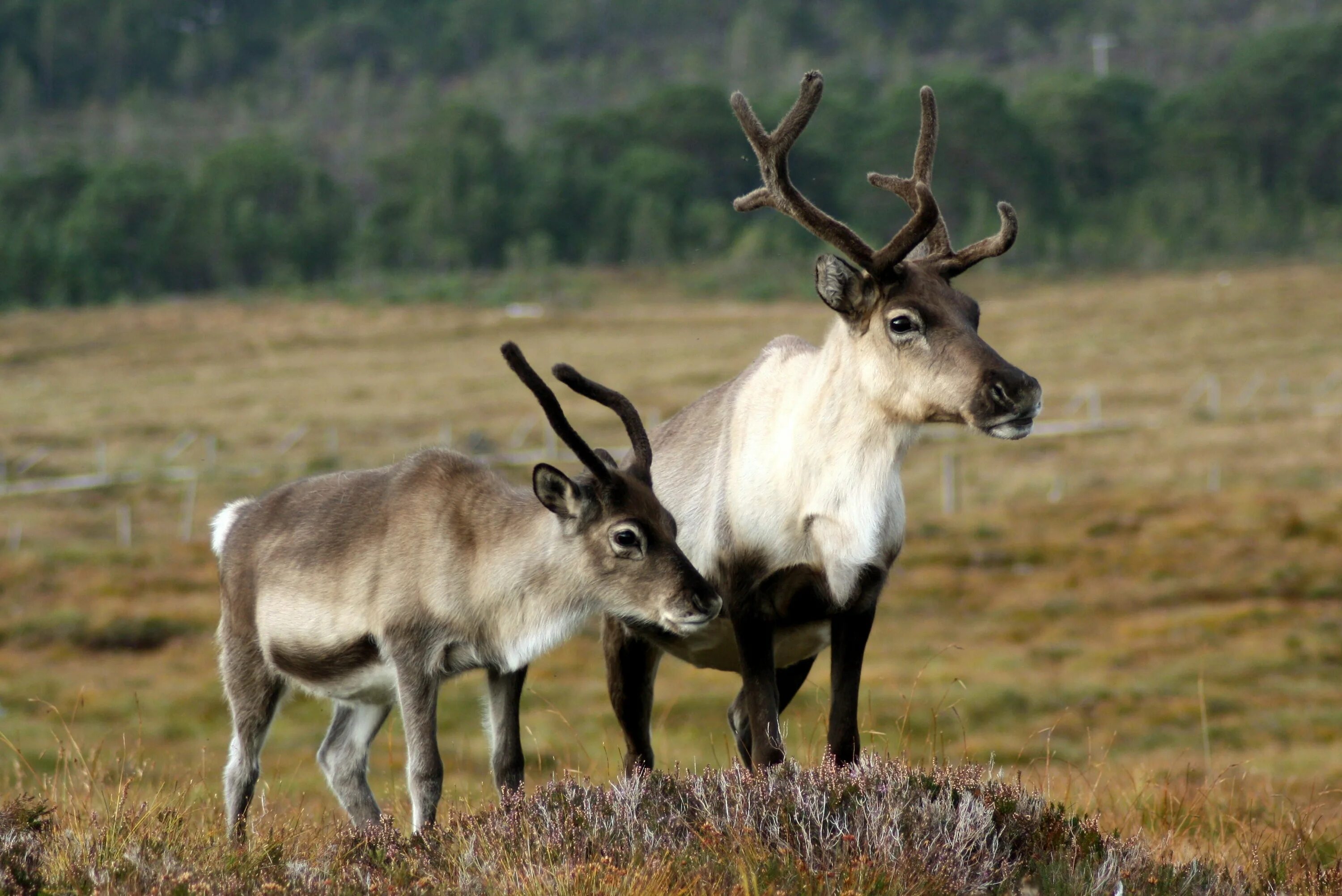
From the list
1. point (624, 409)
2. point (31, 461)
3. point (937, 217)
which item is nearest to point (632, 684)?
point (624, 409)

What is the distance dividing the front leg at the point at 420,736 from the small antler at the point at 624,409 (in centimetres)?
149

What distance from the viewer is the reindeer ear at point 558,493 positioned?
26.2 feet

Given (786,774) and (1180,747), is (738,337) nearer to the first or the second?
(1180,747)

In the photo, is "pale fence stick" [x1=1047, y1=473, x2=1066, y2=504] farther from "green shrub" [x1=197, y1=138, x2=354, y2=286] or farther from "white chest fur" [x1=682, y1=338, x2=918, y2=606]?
"green shrub" [x1=197, y1=138, x2=354, y2=286]

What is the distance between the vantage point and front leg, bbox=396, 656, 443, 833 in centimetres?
785

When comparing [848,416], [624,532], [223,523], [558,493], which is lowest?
[223,523]

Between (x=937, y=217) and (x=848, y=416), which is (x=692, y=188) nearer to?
(x=937, y=217)

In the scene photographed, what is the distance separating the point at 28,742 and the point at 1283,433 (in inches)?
1765

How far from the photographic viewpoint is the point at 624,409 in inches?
316

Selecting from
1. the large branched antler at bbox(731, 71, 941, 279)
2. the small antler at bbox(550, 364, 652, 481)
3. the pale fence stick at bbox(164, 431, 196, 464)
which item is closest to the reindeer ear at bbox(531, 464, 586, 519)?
the small antler at bbox(550, 364, 652, 481)

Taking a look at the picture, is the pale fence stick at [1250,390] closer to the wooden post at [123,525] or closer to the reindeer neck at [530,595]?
the wooden post at [123,525]

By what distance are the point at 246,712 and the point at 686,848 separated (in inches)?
131

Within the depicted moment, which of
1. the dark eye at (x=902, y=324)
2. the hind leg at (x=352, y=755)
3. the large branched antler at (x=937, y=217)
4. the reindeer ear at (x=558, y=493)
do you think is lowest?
the hind leg at (x=352, y=755)

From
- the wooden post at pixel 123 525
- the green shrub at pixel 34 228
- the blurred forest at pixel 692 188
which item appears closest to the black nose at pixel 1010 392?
the wooden post at pixel 123 525
